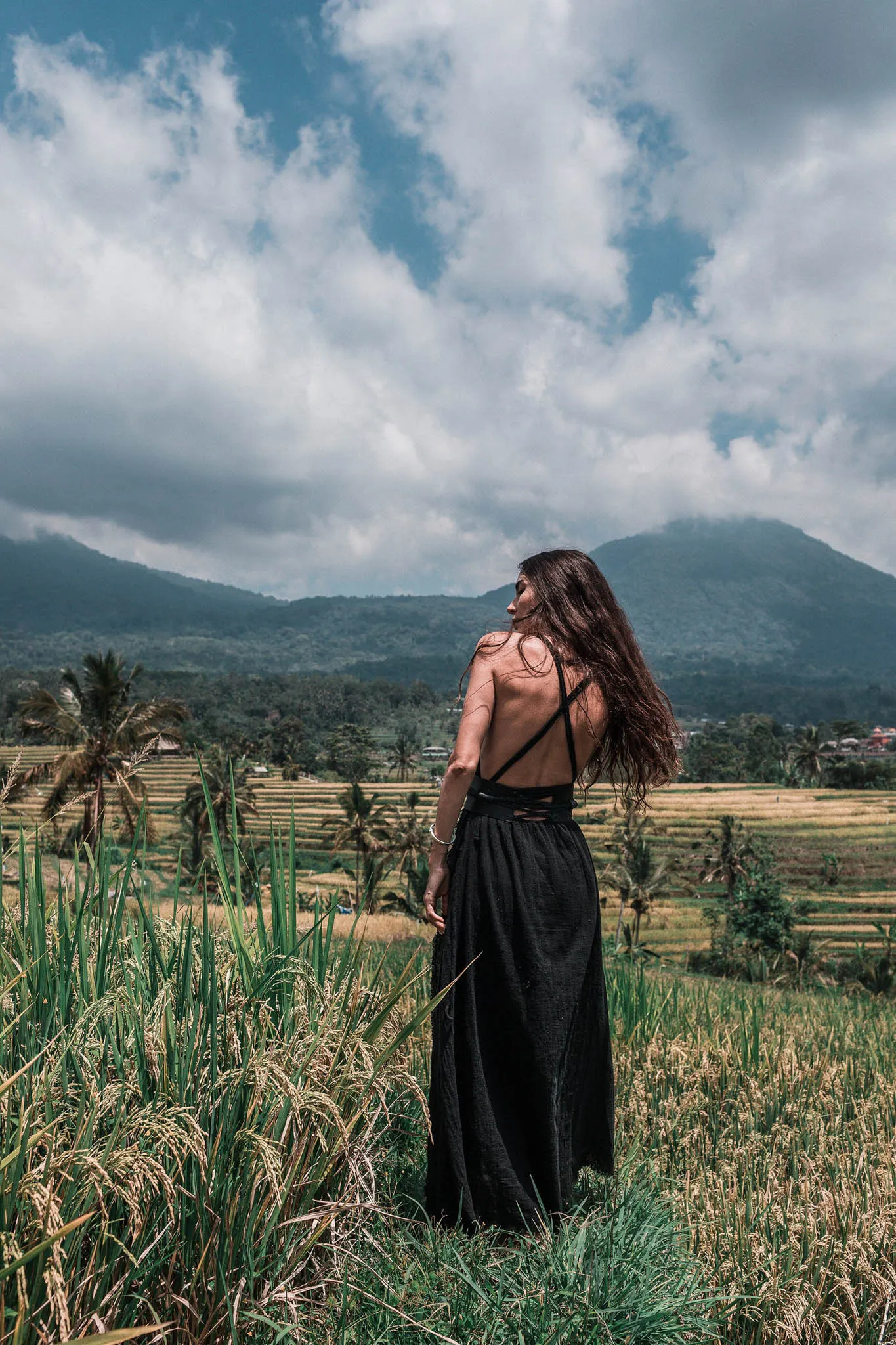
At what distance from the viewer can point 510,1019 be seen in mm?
2408

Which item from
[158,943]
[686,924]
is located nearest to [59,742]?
[158,943]

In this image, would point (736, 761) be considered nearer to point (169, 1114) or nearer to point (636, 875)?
point (636, 875)

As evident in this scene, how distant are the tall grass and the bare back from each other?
730 millimetres

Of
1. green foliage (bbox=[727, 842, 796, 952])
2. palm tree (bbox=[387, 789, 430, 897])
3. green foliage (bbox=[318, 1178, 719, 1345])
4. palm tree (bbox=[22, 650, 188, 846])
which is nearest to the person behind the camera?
green foliage (bbox=[318, 1178, 719, 1345])

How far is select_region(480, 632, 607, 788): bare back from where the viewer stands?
2436mm

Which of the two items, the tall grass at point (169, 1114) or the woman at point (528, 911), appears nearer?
the tall grass at point (169, 1114)

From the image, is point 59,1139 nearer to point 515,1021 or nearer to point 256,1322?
point 256,1322

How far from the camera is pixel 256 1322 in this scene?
1.69 meters

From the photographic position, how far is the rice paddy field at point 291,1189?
5.14 feet

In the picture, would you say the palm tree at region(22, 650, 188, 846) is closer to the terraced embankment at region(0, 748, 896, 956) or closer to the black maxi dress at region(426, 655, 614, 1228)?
the terraced embankment at region(0, 748, 896, 956)

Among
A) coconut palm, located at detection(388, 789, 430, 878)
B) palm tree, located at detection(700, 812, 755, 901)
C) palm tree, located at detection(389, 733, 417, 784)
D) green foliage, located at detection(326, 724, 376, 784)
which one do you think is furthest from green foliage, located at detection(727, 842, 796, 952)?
palm tree, located at detection(389, 733, 417, 784)

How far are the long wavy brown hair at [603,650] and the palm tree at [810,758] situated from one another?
9735 centimetres

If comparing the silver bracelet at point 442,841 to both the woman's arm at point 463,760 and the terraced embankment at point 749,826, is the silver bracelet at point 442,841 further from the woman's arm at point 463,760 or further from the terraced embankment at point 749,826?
the terraced embankment at point 749,826

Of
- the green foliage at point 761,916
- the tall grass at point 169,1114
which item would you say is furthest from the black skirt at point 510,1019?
the green foliage at point 761,916
